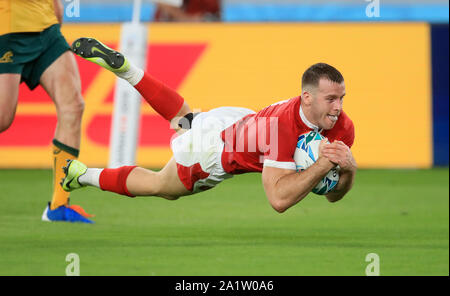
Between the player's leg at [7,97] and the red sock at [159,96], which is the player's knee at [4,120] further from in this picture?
the red sock at [159,96]

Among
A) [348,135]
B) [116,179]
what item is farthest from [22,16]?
[348,135]

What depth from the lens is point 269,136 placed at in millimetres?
5293

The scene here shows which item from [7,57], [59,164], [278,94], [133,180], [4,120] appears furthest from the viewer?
[278,94]

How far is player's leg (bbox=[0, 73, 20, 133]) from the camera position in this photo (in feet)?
22.0

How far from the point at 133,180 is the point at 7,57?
5.31ft

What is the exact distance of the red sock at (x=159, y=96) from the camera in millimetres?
6309

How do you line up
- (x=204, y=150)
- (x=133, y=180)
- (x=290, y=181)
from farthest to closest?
(x=133, y=180) → (x=204, y=150) → (x=290, y=181)

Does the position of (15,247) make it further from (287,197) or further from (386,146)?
(386,146)

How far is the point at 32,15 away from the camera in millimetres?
7004

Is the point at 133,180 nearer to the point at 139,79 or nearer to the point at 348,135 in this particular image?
the point at 139,79

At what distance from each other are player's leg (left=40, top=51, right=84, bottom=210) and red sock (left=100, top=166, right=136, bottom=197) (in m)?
1.06

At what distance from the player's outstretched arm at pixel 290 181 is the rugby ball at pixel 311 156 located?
4.3 inches

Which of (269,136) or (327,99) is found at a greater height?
(327,99)

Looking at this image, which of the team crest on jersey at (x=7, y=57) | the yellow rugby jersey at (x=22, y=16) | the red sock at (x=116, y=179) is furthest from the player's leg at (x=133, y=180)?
the yellow rugby jersey at (x=22, y=16)
